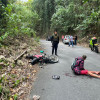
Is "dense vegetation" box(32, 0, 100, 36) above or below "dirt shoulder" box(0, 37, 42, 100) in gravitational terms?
above

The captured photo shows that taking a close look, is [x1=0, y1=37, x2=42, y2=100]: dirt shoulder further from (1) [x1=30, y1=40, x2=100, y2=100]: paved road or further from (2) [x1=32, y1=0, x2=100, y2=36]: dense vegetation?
(2) [x1=32, y1=0, x2=100, y2=36]: dense vegetation

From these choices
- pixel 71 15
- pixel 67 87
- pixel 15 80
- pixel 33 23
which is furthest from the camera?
pixel 33 23

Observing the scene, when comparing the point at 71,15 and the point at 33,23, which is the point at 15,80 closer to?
the point at 33,23

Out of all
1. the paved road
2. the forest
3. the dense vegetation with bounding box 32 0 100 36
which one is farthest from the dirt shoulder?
the dense vegetation with bounding box 32 0 100 36

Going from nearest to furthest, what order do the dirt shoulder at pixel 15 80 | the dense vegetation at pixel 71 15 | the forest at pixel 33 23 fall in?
the dirt shoulder at pixel 15 80
the forest at pixel 33 23
the dense vegetation at pixel 71 15

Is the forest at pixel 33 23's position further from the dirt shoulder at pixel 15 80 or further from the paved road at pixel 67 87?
the paved road at pixel 67 87

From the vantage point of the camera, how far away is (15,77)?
503 centimetres

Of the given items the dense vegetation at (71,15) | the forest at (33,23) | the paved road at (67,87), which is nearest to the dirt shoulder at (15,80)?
the forest at (33,23)

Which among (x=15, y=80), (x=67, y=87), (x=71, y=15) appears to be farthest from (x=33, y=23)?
(x=67, y=87)

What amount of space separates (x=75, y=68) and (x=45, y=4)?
118ft

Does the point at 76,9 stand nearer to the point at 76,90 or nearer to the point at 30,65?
the point at 30,65

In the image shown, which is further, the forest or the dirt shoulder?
the forest

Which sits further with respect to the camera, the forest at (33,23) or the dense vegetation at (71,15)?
the dense vegetation at (71,15)

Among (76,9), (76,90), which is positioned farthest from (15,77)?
(76,9)
